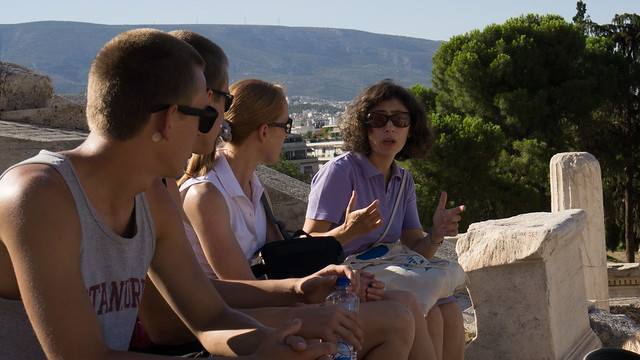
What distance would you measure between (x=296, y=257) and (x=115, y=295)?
1089mm

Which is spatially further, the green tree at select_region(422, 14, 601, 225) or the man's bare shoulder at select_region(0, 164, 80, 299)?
the green tree at select_region(422, 14, 601, 225)

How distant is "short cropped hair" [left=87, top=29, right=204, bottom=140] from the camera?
5.70ft

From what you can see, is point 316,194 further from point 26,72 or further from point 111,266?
point 26,72

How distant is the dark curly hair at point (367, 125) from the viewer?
3994mm

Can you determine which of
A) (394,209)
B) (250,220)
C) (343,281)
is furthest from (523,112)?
(343,281)

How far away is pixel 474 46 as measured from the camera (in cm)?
2264

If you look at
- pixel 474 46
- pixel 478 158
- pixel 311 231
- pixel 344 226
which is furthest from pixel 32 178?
pixel 474 46

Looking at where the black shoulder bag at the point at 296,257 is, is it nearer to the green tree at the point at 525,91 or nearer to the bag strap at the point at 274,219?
the bag strap at the point at 274,219

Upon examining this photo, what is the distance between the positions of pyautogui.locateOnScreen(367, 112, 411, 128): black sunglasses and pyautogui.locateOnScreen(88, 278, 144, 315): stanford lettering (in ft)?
7.30

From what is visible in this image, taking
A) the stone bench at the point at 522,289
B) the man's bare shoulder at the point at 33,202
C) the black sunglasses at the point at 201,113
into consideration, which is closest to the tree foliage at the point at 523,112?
the stone bench at the point at 522,289

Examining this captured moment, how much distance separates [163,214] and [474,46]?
21.6 metres

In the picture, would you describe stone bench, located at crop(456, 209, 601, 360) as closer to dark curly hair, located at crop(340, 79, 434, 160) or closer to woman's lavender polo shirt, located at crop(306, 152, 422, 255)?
woman's lavender polo shirt, located at crop(306, 152, 422, 255)

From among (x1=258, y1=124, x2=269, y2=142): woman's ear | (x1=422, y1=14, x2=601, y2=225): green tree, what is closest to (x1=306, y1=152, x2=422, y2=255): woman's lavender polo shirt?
(x1=258, y1=124, x2=269, y2=142): woman's ear

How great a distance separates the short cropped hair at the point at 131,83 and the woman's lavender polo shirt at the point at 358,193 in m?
1.92
